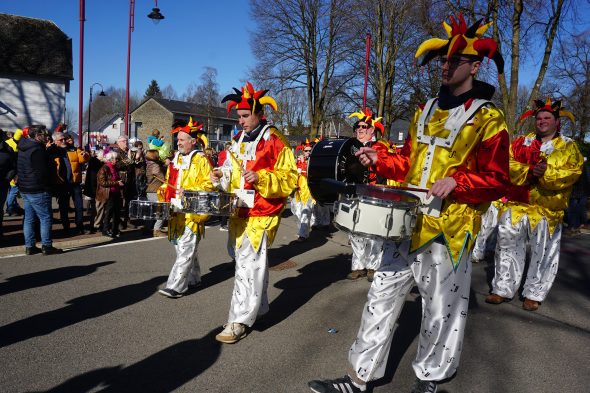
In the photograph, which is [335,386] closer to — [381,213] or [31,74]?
[381,213]

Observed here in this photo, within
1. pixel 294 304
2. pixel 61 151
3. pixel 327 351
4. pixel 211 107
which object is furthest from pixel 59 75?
pixel 211 107

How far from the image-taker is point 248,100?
14.1 feet

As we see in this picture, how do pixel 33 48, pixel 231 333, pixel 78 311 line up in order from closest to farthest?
pixel 231 333 → pixel 78 311 → pixel 33 48

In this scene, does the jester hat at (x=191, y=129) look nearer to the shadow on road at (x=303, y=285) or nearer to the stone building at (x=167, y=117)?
the shadow on road at (x=303, y=285)

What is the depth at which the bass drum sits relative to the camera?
3.38 m

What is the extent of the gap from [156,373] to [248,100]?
253cm

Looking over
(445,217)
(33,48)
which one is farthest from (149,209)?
(33,48)

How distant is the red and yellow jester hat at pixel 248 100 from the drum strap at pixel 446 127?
1.78 m

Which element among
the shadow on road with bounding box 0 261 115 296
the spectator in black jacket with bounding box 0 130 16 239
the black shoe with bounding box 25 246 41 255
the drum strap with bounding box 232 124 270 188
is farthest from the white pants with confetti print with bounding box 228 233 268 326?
the spectator in black jacket with bounding box 0 130 16 239

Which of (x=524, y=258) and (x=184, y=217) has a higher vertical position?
(x=184, y=217)

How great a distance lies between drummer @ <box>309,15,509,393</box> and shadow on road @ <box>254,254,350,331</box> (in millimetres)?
1707

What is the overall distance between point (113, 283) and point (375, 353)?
Answer: 393cm

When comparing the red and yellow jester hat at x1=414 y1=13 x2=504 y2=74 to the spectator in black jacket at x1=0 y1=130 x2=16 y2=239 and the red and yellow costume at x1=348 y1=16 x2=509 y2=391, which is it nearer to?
the red and yellow costume at x1=348 y1=16 x2=509 y2=391

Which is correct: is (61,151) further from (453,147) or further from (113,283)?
(453,147)
